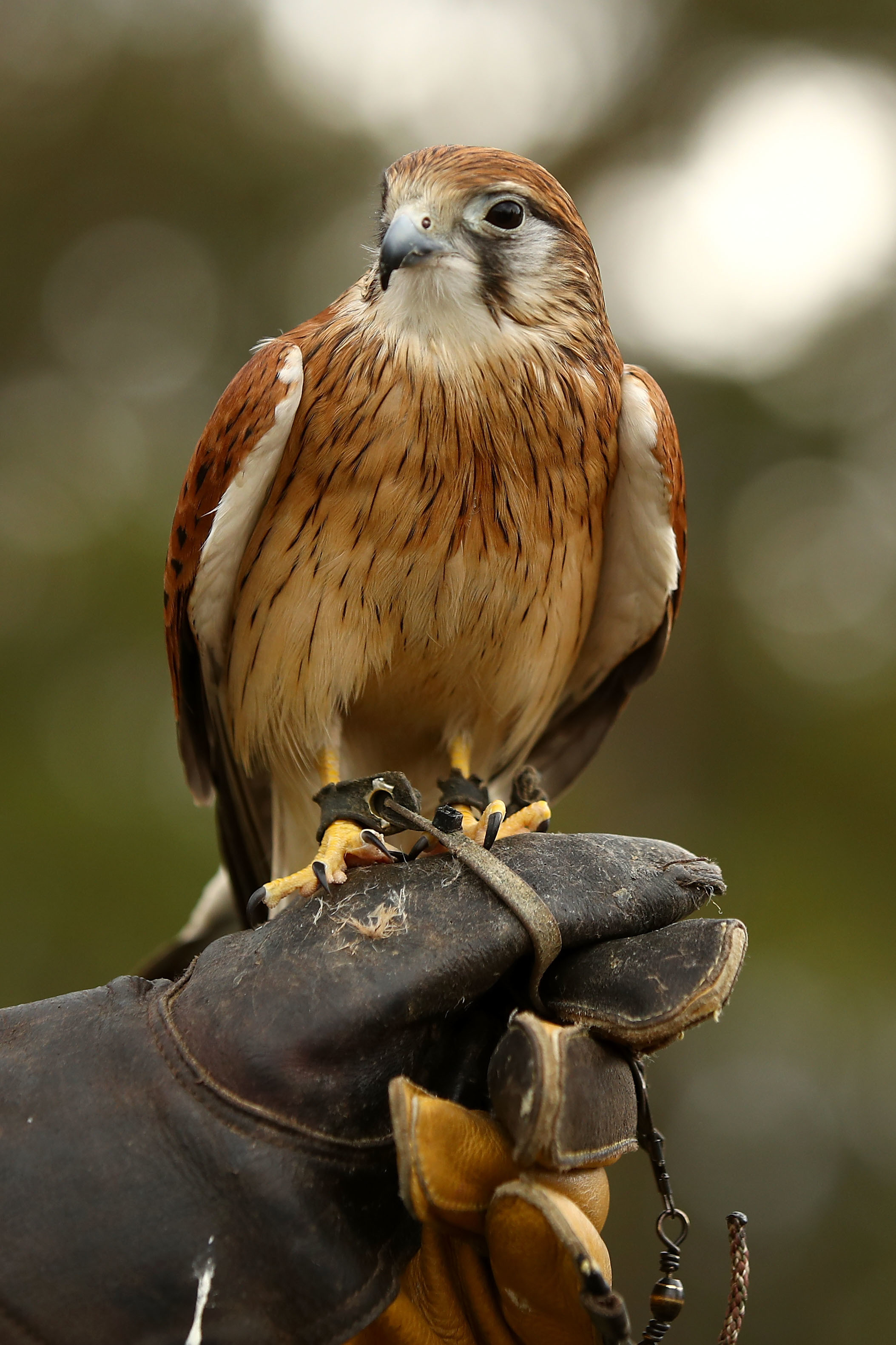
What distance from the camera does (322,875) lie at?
1359 millimetres

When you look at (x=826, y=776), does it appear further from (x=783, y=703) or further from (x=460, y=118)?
(x=460, y=118)

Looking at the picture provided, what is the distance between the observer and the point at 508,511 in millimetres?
1618

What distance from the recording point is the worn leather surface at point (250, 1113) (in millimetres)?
1038

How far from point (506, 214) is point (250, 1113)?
1.36m

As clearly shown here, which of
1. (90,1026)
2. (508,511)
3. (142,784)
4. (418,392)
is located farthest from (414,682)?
(142,784)

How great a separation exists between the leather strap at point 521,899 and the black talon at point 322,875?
0.15 meters

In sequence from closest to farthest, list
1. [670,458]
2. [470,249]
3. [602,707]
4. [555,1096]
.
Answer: [555,1096], [470,249], [670,458], [602,707]

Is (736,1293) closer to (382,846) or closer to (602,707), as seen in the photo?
(382,846)

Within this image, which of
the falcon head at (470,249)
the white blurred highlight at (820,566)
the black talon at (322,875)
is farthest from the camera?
the white blurred highlight at (820,566)

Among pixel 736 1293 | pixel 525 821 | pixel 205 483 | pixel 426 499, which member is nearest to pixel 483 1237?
pixel 736 1293

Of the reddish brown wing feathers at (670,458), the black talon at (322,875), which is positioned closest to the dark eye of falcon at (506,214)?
the reddish brown wing feathers at (670,458)

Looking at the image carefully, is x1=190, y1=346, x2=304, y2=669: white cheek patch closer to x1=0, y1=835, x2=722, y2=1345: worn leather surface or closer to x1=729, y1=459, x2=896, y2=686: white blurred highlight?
x1=0, y1=835, x2=722, y2=1345: worn leather surface

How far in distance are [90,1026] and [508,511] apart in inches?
37.4

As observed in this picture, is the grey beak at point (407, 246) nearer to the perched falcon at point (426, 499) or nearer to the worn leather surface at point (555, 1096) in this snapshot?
the perched falcon at point (426, 499)
